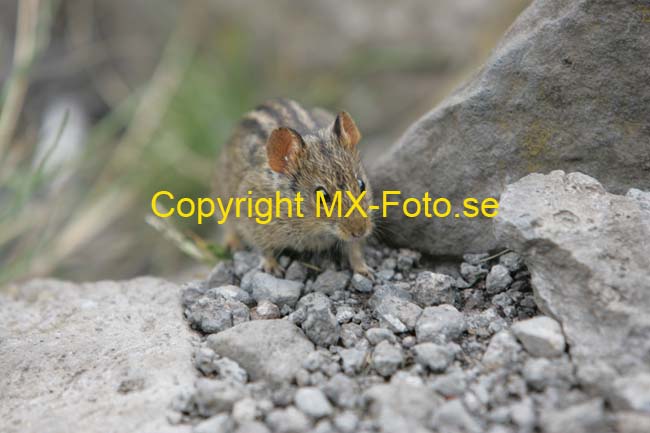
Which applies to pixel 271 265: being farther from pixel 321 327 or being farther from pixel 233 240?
pixel 321 327

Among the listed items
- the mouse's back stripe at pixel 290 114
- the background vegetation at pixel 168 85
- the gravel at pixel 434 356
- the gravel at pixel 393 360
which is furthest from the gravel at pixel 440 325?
the background vegetation at pixel 168 85

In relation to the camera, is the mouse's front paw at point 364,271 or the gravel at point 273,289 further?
the mouse's front paw at point 364,271

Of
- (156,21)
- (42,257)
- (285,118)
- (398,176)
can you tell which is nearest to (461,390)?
(398,176)

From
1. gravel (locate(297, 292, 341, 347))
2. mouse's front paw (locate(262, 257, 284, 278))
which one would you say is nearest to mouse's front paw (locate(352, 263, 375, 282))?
mouse's front paw (locate(262, 257, 284, 278))

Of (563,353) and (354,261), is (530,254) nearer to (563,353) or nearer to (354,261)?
(563,353)

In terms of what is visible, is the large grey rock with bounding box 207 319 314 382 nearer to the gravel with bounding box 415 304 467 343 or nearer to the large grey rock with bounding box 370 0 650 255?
the gravel with bounding box 415 304 467 343

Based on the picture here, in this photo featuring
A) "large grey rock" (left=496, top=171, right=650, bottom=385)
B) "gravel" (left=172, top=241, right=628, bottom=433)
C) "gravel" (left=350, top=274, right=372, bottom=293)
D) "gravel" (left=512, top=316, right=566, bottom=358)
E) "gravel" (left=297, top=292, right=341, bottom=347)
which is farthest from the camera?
"gravel" (left=350, top=274, right=372, bottom=293)

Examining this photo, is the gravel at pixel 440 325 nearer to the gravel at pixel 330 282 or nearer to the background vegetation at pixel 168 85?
the gravel at pixel 330 282
